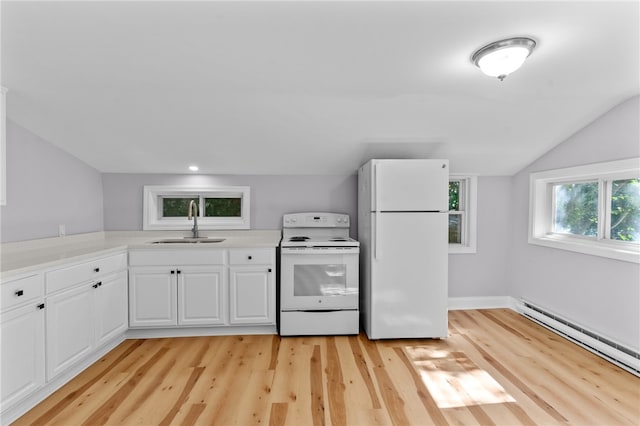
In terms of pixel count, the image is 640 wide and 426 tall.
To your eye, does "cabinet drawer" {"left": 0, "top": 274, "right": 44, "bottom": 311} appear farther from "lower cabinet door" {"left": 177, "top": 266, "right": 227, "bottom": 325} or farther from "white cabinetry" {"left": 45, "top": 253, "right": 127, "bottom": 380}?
"lower cabinet door" {"left": 177, "top": 266, "right": 227, "bottom": 325}

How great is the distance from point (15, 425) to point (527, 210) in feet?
15.0

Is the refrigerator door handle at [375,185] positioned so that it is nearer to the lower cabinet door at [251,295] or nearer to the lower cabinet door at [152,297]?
the lower cabinet door at [251,295]

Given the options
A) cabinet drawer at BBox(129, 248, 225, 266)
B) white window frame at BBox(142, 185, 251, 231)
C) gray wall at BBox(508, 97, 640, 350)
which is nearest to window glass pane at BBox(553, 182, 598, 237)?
gray wall at BBox(508, 97, 640, 350)

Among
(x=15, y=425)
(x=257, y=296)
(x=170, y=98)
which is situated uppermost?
(x=170, y=98)

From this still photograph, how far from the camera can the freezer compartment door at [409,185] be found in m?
2.79

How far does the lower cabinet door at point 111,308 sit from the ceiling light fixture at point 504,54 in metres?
3.09

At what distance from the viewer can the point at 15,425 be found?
1.77m

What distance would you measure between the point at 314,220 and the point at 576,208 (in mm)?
2644

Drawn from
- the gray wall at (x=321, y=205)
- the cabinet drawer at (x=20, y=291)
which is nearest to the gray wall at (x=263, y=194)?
the gray wall at (x=321, y=205)

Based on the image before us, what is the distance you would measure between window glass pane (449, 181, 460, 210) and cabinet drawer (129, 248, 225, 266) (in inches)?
107

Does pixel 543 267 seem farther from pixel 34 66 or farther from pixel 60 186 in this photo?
pixel 60 186

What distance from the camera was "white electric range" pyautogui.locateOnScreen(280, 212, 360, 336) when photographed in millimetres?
2910

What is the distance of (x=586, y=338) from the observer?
2695 mm

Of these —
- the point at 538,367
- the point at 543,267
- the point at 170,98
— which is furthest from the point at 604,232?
the point at 170,98
